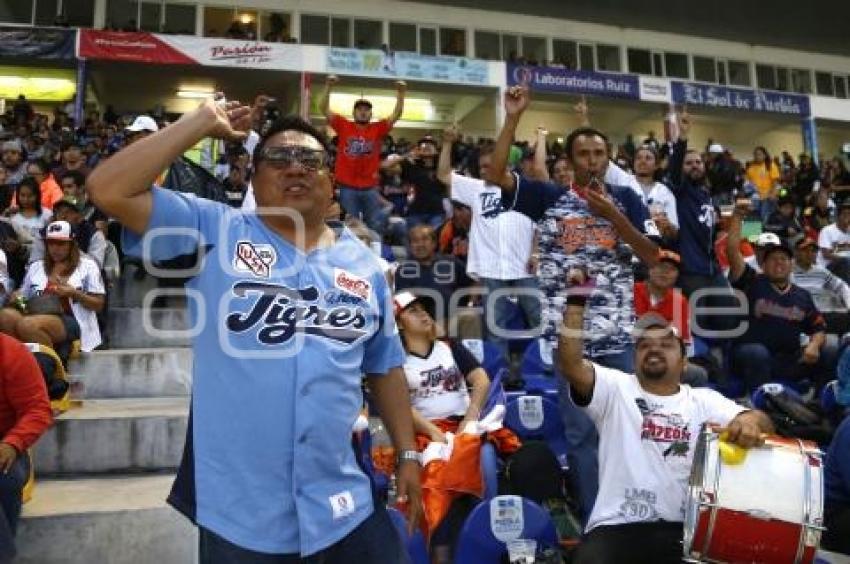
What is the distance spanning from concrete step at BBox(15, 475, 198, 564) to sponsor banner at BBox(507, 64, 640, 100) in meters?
19.0

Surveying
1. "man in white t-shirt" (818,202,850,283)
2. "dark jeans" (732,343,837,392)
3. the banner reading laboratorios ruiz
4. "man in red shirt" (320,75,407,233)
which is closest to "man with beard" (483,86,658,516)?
"dark jeans" (732,343,837,392)

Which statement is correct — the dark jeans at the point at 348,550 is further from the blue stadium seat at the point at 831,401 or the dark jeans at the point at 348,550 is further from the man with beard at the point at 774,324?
the man with beard at the point at 774,324

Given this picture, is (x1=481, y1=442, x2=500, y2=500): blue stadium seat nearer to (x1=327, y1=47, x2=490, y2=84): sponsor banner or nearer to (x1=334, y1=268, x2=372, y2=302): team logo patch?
(x1=334, y1=268, x2=372, y2=302): team logo patch

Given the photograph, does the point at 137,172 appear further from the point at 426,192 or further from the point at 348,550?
the point at 426,192

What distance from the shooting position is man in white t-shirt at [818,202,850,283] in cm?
812

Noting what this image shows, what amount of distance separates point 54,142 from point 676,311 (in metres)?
10.9

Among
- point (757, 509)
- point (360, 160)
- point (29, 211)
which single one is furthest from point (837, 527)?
point (29, 211)

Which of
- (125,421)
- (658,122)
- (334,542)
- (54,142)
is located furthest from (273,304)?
(658,122)

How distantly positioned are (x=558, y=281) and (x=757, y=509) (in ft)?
4.20

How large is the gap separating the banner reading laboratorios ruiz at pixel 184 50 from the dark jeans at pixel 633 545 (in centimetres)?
1749

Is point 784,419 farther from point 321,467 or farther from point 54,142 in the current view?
point 54,142

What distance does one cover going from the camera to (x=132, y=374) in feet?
15.8

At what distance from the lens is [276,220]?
1950 mm

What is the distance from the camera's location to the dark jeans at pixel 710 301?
5.90m
